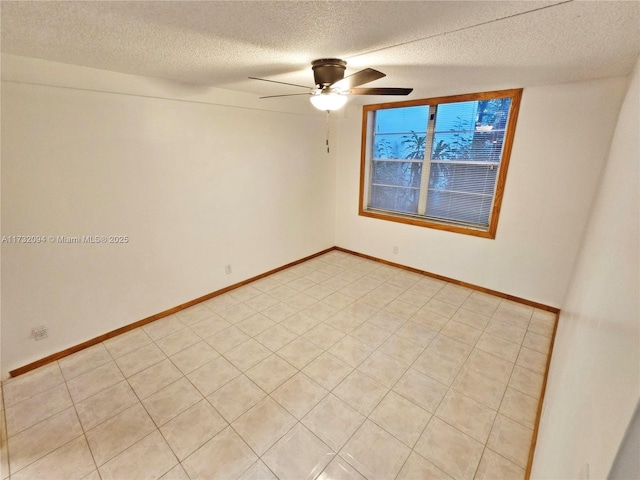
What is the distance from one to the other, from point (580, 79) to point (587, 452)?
316 centimetres

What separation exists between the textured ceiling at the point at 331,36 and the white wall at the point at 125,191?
30 centimetres

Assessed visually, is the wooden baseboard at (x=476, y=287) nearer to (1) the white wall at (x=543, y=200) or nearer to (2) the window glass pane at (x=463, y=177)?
(1) the white wall at (x=543, y=200)

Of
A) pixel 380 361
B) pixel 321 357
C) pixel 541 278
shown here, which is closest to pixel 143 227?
pixel 321 357

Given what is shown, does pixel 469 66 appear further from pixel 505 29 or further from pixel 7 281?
pixel 7 281

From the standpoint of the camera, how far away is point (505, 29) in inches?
58.0

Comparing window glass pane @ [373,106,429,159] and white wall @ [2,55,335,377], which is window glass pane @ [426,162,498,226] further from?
white wall @ [2,55,335,377]

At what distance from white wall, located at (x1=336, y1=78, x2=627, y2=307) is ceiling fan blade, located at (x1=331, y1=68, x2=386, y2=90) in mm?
1954

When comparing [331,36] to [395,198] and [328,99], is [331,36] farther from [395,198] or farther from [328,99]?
[395,198]

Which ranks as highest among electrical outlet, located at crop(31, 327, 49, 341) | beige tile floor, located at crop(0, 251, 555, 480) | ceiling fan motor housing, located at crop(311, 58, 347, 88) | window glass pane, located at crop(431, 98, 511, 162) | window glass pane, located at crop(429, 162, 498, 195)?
ceiling fan motor housing, located at crop(311, 58, 347, 88)

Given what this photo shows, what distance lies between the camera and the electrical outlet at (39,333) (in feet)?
7.39

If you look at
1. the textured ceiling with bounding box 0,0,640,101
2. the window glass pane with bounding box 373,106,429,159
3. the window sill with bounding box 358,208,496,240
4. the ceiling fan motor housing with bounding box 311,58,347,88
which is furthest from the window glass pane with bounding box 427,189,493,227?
the ceiling fan motor housing with bounding box 311,58,347,88

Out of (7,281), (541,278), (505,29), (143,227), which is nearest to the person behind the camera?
(505,29)

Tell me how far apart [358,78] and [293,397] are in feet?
7.51

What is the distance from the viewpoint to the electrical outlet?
2252 mm
